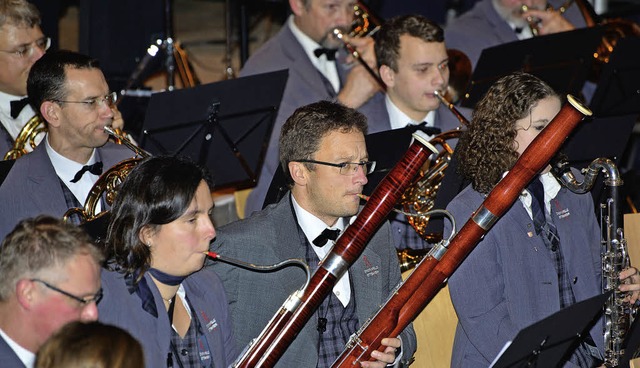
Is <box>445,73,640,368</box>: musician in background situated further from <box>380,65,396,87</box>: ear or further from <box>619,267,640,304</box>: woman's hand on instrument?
<box>380,65,396,87</box>: ear

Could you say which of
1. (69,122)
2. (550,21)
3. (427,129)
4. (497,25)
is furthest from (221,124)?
(550,21)

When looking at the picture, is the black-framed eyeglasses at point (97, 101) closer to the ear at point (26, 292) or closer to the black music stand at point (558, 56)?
the ear at point (26, 292)

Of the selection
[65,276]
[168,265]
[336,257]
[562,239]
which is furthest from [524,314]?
[65,276]

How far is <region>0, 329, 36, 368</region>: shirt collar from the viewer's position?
107 inches

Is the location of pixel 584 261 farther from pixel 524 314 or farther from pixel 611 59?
pixel 611 59

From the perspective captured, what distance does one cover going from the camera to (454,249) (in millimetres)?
3391

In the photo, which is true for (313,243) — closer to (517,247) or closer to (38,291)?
(517,247)

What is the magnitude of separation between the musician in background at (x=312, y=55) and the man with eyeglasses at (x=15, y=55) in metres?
1.34

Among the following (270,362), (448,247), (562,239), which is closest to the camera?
(270,362)

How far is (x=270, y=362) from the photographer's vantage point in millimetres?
3186

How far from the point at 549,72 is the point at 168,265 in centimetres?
310

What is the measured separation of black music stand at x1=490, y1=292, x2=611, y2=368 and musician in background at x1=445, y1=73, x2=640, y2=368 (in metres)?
0.46

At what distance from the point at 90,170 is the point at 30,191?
0.32 meters

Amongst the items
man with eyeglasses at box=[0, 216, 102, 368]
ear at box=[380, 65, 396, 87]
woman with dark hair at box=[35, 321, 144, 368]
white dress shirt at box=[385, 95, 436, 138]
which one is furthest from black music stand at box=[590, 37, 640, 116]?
woman with dark hair at box=[35, 321, 144, 368]
